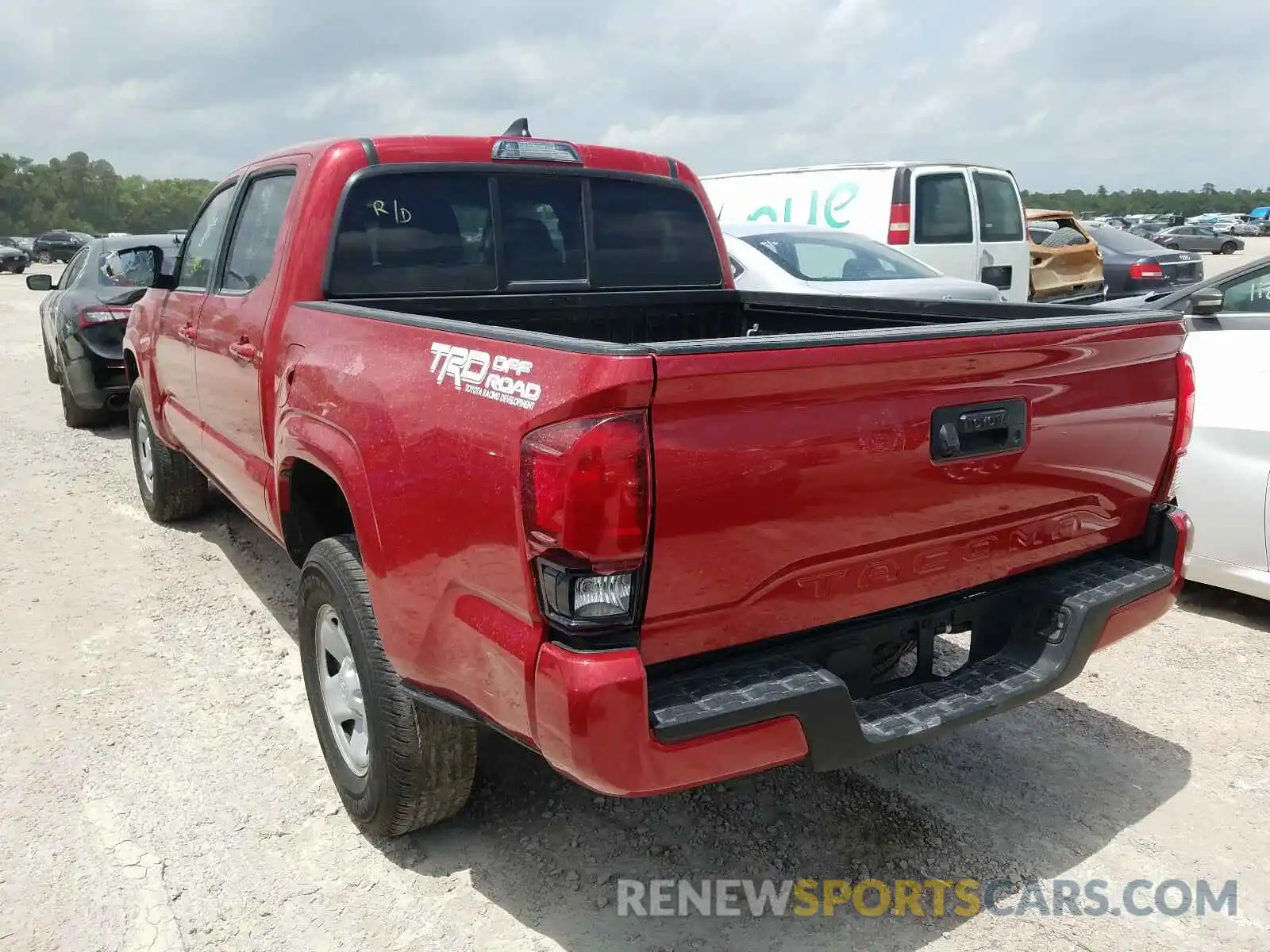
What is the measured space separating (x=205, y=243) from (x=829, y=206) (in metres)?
7.00

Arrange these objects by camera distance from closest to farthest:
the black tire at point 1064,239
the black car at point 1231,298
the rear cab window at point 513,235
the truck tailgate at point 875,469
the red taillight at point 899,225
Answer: the truck tailgate at point 875,469 < the rear cab window at point 513,235 < the black car at point 1231,298 < the red taillight at point 899,225 < the black tire at point 1064,239

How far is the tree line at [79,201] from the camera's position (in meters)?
87.8

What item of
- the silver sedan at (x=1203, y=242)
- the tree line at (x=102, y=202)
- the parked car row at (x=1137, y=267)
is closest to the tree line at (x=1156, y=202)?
the tree line at (x=102, y=202)

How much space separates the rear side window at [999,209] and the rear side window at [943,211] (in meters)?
0.22

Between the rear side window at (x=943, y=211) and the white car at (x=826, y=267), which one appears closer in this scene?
the white car at (x=826, y=267)

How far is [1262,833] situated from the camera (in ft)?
9.96

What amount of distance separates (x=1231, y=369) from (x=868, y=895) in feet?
10.5

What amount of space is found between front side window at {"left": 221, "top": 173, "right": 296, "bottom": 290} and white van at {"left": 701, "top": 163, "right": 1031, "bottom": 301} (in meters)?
5.82

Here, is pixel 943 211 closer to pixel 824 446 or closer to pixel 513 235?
pixel 513 235

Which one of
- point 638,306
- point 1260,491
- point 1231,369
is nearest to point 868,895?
point 638,306

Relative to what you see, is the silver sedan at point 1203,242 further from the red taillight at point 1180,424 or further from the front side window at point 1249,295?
the red taillight at point 1180,424

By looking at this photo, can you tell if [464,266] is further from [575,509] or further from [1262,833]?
[1262,833]

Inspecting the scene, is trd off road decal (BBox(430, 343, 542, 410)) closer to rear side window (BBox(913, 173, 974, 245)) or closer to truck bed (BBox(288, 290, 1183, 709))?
truck bed (BBox(288, 290, 1183, 709))

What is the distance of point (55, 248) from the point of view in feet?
160
